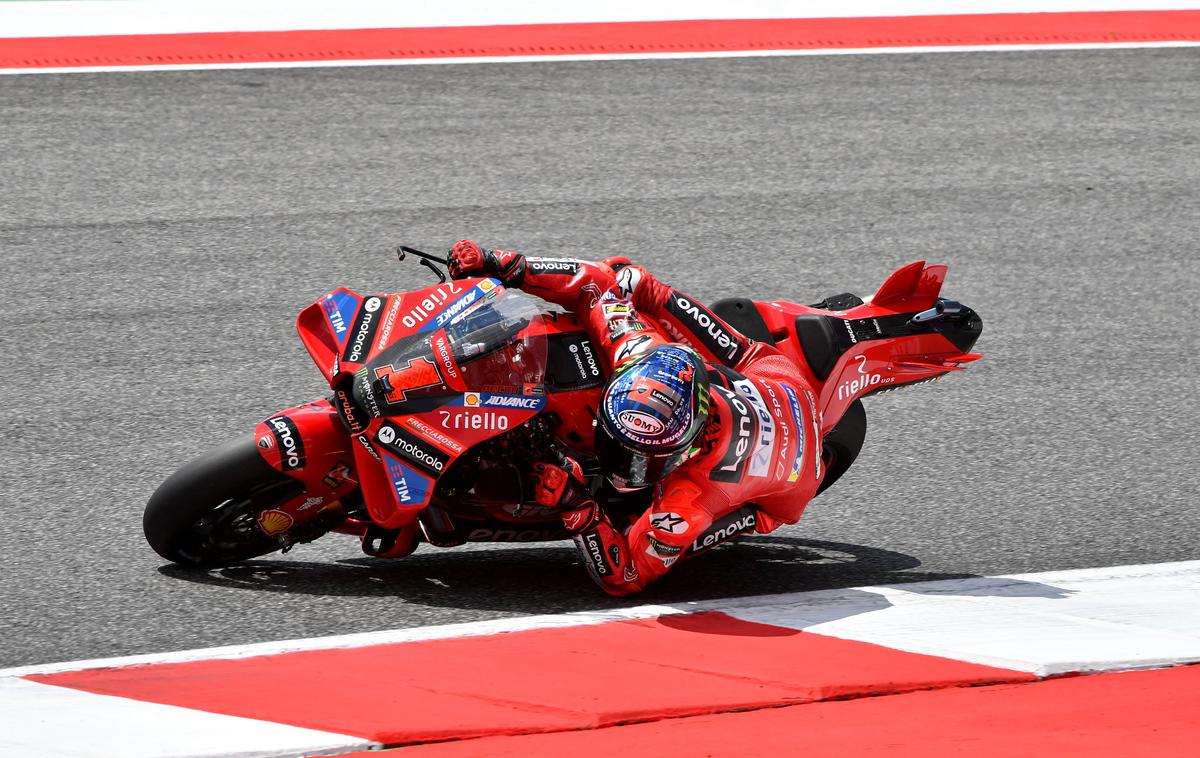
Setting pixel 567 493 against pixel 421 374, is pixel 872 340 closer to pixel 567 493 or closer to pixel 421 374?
pixel 567 493

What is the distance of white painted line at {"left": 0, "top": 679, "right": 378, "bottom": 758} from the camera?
158 inches

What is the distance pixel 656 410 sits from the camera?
4.97 m

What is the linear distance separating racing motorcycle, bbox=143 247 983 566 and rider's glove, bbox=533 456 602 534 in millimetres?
146

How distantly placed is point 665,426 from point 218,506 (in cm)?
156

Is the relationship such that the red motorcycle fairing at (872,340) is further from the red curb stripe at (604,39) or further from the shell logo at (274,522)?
the red curb stripe at (604,39)

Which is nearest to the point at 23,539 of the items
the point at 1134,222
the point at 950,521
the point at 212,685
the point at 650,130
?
the point at 212,685

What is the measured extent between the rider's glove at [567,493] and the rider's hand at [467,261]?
75cm

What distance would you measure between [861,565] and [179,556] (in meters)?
2.57

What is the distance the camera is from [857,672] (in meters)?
4.77

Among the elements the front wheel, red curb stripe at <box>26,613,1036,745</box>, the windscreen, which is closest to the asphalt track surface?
the front wheel

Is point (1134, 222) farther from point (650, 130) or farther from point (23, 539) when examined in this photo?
point (23, 539)

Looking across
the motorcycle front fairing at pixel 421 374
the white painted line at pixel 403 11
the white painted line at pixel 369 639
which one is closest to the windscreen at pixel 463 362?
the motorcycle front fairing at pixel 421 374

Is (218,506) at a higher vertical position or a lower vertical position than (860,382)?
lower

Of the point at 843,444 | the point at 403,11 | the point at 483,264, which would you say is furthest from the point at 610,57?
the point at 483,264
